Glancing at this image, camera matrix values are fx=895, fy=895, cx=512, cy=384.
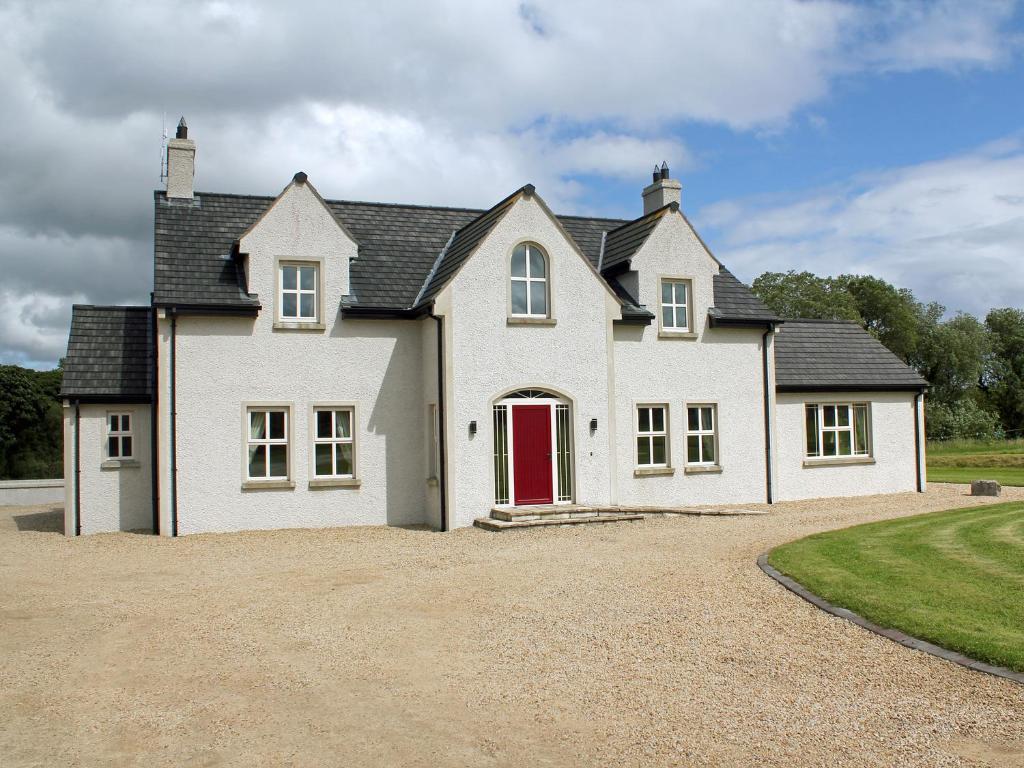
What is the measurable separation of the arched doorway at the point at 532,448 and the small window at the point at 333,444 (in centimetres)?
339

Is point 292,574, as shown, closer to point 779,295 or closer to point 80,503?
point 80,503

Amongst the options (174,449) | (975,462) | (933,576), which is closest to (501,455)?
(174,449)

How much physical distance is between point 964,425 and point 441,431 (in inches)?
1883

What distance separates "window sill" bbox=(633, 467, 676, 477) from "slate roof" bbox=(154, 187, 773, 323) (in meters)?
3.66

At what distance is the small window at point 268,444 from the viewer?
1975 centimetres

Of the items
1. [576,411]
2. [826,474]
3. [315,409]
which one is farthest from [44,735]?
[826,474]

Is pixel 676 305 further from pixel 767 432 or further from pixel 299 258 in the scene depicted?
pixel 299 258

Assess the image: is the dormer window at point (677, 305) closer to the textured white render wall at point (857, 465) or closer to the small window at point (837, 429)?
the textured white render wall at point (857, 465)

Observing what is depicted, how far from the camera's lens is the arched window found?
20.5 metres

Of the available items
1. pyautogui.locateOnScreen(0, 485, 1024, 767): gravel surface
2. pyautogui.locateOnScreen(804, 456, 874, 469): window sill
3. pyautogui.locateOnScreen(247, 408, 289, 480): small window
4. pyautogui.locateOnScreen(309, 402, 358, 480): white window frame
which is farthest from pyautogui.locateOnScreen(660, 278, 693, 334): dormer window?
pyautogui.locateOnScreen(247, 408, 289, 480): small window

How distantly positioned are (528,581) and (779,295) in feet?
203

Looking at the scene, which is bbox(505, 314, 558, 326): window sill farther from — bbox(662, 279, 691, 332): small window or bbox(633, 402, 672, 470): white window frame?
bbox(662, 279, 691, 332): small window

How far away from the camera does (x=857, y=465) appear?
24.7 meters

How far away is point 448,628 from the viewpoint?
10133mm
